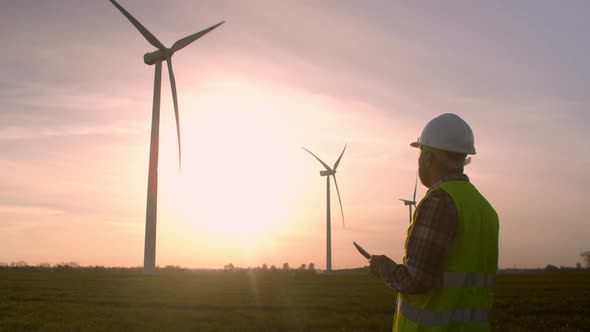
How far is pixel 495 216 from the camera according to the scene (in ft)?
14.8

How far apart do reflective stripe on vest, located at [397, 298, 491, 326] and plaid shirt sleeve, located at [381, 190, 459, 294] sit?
7.1 inches

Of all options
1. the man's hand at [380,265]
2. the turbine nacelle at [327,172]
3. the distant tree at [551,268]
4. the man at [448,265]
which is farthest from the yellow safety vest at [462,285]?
the distant tree at [551,268]

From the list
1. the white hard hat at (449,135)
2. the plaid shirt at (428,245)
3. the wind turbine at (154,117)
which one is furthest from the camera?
the wind turbine at (154,117)

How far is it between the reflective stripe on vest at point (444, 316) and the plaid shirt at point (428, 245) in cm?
18

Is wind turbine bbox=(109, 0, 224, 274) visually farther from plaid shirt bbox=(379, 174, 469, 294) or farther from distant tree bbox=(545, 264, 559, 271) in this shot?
distant tree bbox=(545, 264, 559, 271)

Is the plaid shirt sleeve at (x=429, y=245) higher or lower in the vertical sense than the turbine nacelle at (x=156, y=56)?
lower

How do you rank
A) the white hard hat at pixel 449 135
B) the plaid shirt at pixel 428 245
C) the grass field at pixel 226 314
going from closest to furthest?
1. the plaid shirt at pixel 428 245
2. the white hard hat at pixel 449 135
3. the grass field at pixel 226 314

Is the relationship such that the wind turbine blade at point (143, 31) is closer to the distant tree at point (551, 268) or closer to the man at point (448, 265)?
the man at point (448, 265)

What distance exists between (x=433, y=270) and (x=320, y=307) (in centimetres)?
2155

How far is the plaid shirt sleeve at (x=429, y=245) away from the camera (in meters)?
4.09

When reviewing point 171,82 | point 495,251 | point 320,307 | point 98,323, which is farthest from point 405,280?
point 171,82

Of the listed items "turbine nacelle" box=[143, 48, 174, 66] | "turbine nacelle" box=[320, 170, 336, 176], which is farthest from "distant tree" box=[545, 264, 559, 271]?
"turbine nacelle" box=[143, 48, 174, 66]

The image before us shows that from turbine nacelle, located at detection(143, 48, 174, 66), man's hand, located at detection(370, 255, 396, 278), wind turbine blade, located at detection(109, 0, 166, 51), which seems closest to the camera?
man's hand, located at detection(370, 255, 396, 278)

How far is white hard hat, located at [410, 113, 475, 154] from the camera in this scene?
4.64 meters
